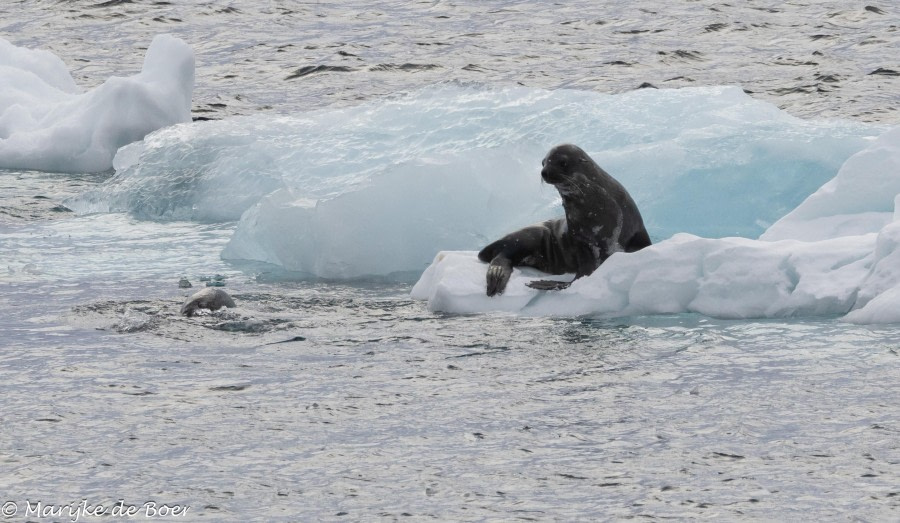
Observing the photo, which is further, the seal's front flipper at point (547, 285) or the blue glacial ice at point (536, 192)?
the seal's front flipper at point (547, 285)

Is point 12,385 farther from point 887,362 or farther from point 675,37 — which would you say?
point 675,37

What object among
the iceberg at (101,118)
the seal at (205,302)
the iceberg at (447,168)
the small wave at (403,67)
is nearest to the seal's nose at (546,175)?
the iceberg at (447,168)

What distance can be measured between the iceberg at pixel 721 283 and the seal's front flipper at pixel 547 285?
4 cm

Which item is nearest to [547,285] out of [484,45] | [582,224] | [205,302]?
[582,224]

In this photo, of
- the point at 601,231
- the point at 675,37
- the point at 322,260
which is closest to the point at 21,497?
the point at 601,231

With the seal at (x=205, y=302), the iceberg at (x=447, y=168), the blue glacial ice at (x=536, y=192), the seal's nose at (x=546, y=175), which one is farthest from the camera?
the iceberg at (x=447, y=168)

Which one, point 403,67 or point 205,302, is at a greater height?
point 205,302

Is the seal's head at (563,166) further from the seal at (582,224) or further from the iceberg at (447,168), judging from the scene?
the iceberg at (447,168)

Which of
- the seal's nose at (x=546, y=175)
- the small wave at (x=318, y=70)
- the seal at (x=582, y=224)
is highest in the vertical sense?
the seal's nose at (x=546, y=175)

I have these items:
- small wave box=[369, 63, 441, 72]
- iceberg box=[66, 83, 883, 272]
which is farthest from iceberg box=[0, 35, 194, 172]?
small wave box=[369, 63, 441, 72]

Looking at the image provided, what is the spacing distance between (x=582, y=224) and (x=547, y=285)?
549 mm

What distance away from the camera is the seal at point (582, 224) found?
7793 mm

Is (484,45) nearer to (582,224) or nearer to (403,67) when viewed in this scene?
(403,67)

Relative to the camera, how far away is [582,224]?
784cm
